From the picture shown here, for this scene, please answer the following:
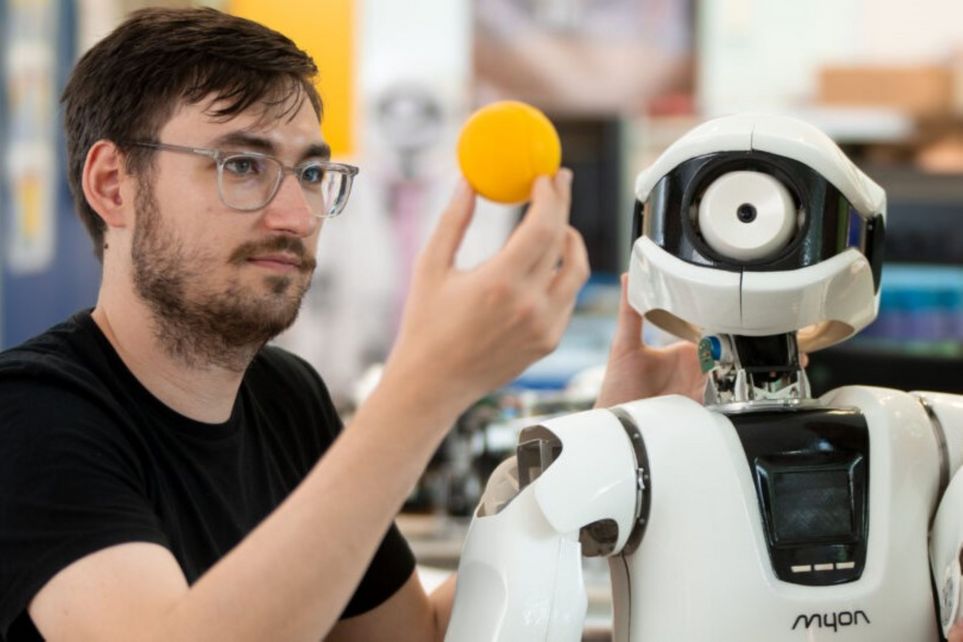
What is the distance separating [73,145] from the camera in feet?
4.04

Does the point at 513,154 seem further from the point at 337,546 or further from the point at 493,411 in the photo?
the point at 493,411

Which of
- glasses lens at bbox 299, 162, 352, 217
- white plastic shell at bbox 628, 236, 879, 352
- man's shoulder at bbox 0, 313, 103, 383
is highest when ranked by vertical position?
glasses lens at bbox 299, 162, 352, 217

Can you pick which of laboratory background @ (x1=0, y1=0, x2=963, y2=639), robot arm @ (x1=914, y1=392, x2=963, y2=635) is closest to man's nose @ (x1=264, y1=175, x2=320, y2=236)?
robot arm @ (x1=914, y1=392, x2=963, y2=635)

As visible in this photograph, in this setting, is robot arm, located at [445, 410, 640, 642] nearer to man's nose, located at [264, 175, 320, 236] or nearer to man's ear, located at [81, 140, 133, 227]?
man's nose, located at [264, 175, 320, 236]

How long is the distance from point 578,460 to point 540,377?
76.2 inches

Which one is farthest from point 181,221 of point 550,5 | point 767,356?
point 550,5

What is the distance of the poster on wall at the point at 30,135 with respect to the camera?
11.0 feet

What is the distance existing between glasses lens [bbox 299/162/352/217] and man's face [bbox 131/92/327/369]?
3 cm

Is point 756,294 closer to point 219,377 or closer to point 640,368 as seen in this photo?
point 640,368

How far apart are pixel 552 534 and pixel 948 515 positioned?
0.32m

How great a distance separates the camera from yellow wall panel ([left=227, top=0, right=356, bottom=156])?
4.63m

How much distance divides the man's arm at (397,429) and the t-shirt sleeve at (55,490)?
0.08 meters

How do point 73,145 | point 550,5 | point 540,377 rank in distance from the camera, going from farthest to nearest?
1. point 550,5
2. point 540,377
3. point 73,145

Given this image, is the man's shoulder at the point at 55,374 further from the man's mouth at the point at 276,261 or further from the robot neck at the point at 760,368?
the robot neck at the point at 760,368
